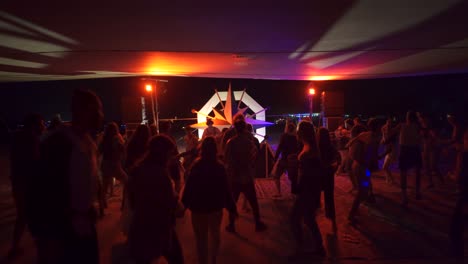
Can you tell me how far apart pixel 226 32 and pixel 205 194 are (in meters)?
2.86

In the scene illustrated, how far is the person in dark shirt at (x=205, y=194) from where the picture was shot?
277 centimetres

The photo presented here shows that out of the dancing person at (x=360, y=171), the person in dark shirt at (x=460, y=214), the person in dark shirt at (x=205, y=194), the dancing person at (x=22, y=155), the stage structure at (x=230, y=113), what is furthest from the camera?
the stage structure at (x=230, y=113)

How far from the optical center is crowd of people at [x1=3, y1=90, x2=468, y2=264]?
67.2 inches

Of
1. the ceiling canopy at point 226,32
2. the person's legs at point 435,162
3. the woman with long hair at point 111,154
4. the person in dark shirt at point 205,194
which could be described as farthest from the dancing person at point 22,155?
the person's legs at point 435,162

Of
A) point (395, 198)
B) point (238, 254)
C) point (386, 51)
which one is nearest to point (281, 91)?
point (386, 51)

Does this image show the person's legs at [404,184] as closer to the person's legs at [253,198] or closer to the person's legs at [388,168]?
the person's legs at [388,168]

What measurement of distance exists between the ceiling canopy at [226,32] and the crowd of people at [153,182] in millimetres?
1507

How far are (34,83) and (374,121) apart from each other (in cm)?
1379

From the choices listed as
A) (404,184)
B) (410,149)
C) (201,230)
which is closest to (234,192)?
(201,230)

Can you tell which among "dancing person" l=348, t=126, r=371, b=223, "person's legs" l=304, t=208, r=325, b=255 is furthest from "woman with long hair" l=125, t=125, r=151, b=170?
"dancing person" l=348, t=126, r=371, b=223

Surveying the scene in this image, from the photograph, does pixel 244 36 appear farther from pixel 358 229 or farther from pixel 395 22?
pixel 358 229

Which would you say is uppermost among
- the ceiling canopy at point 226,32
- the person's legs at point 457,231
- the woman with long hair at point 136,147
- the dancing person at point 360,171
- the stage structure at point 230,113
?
the ceiling canopy at point 226,32

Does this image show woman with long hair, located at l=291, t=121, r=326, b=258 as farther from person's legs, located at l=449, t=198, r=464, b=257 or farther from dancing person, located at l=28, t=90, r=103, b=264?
dancing person, located at l=28, t=90, r=103, b=264

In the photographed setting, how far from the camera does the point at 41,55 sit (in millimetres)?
5750
